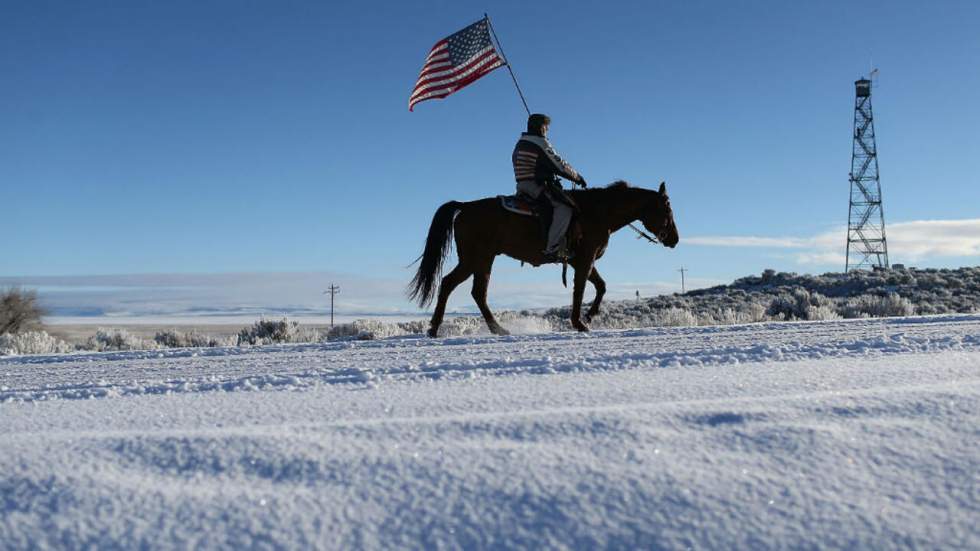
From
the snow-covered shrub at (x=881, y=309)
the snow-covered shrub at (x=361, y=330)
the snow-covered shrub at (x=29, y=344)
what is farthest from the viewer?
the snow-covered shrub at (x=881, y=309)

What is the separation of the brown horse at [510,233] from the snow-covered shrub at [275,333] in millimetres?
3186

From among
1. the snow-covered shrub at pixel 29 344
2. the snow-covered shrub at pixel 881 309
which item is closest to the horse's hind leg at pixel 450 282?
the snow-covered shrub at pixel 29 344

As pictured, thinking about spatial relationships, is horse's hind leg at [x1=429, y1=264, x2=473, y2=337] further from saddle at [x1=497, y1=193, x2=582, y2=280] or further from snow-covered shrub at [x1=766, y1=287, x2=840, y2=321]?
snow-covered shrub at [x1=766, y1=287, x2=840, y2=321]

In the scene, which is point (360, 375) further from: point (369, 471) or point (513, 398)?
point (369, 471)

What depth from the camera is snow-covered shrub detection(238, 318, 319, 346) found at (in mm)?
12134

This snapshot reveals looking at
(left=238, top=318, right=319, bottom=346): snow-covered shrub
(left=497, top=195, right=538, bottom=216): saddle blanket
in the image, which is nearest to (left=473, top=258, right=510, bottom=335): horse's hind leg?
(left=497, top=195, right=538, bottom=216): saddle blanket

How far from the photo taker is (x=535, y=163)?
30.0 feet

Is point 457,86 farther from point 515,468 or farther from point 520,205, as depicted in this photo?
point 515,468

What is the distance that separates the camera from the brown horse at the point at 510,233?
927 centimetres

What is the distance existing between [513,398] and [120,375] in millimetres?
3285

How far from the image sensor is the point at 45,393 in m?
3.61

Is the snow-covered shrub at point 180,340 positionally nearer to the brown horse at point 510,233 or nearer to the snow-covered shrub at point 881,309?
the brown horse at point 510,233

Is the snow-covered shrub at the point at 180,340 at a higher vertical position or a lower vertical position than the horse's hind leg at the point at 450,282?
lower

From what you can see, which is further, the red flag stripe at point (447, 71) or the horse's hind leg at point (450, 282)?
the red flag stripe at point (447, 71)
